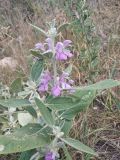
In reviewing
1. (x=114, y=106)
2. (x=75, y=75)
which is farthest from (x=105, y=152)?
(x=75, y=75)

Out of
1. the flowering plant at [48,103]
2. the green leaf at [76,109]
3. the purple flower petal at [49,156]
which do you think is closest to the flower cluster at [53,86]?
the flowering plant at [48,103]

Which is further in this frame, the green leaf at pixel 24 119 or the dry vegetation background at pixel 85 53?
the dry vegetation background at pixel 85 53

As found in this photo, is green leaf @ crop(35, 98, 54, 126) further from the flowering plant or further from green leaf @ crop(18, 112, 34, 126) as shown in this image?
green leaf @ crop(18, 112, 34, 126)

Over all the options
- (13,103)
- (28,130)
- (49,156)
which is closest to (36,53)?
(13,103)

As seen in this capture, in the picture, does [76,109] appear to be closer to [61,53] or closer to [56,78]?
[56,78]

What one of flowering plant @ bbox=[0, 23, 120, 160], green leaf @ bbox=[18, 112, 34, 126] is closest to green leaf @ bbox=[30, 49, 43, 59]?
flowering plant @ bbox=[0, 23, 120, 160]

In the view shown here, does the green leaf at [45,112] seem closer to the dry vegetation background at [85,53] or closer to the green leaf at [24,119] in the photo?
the dry vegetation background at [85,53]
